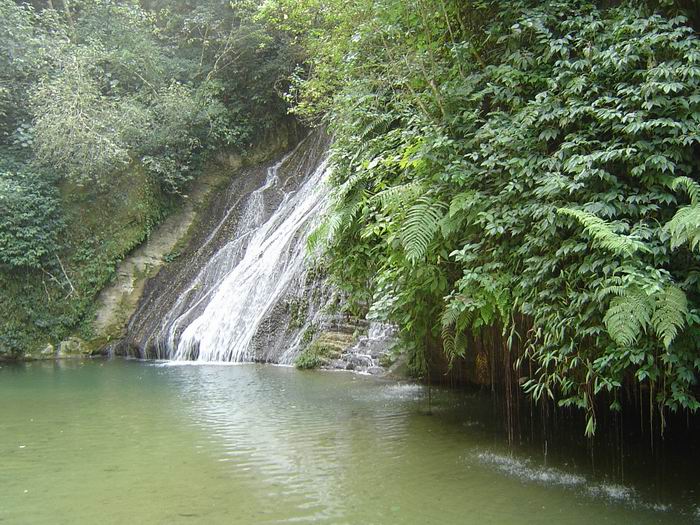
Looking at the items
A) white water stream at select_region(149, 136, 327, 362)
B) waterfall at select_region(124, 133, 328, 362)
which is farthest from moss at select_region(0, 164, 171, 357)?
white water stream at select_region(149, 136, 327, 362)

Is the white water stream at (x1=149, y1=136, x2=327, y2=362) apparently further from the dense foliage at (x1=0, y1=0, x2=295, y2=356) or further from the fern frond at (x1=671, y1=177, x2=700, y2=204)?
the fern frond at (x1=671, y1=177, x2=700, y2=204)

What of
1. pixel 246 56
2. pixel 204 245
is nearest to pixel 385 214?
pixel 204 245

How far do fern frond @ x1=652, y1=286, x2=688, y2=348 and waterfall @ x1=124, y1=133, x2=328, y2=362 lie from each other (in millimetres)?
7326

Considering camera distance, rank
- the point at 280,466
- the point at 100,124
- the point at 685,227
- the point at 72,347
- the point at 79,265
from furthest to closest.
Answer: the point at 79,265, the point at 100,124, the point at 72,347, the point at 280,466, the point at 685,227

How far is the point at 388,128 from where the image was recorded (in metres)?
7.79

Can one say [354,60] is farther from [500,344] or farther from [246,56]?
[246,56]

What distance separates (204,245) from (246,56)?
706 cm

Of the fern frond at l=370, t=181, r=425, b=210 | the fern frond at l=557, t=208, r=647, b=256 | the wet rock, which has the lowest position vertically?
the wet rock

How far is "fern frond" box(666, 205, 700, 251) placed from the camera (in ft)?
13.2

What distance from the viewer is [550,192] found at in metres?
4.92

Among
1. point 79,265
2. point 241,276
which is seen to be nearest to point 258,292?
point 241,276

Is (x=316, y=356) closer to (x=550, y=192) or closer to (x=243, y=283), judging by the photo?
(x=243, y=283)

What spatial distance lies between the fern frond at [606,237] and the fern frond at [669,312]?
0.36 m

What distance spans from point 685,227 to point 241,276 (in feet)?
38.0
